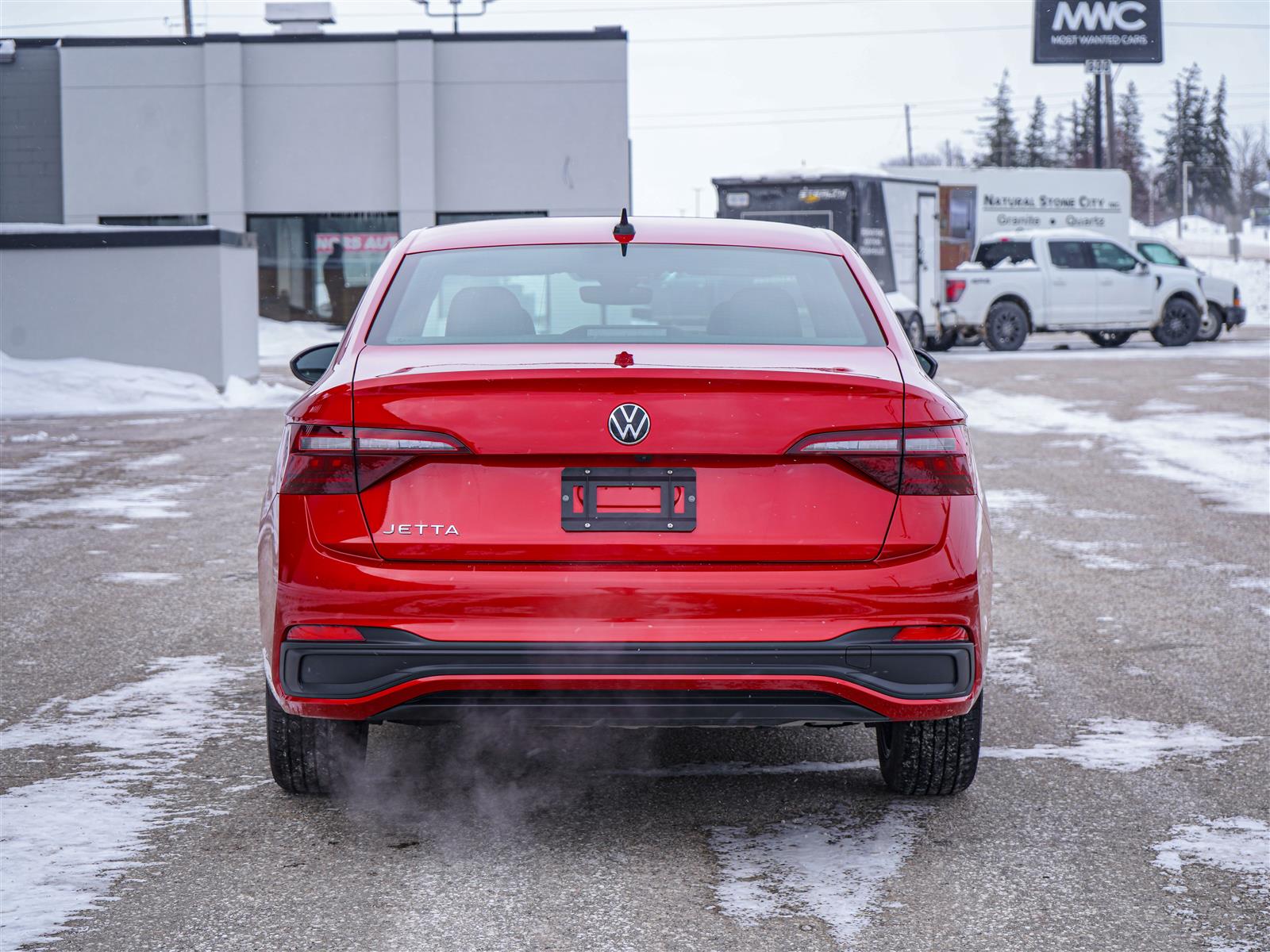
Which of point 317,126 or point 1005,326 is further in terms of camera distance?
point 317,126

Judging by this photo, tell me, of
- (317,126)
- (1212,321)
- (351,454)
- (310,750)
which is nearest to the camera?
(351,454)

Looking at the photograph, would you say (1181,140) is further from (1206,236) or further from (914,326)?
(914,326)

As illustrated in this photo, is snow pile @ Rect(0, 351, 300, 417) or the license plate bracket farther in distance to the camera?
snow pile @ Rect(0, 351, 300, 417)

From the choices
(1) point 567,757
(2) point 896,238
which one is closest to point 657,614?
(1) point 567,757

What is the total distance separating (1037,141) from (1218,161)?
2301 cm

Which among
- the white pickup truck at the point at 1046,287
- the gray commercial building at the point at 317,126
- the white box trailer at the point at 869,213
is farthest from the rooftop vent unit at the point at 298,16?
the white pickup truck at the point at 1046,287

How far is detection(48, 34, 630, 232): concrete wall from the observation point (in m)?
33.4

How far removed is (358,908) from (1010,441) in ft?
37.7

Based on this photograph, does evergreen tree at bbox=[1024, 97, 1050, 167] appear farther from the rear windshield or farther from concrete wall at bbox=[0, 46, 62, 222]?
the rear windshield

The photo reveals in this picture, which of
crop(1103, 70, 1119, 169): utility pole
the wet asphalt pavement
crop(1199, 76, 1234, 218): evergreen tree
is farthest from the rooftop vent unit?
crop(1199, 76, 1234, 218): evergreen tree

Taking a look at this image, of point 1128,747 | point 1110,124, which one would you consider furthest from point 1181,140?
point 1128,747

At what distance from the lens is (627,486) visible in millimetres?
3666

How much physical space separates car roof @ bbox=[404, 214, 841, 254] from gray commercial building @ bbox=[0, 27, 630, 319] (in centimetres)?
2883

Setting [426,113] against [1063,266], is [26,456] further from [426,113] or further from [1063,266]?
[426,113]
